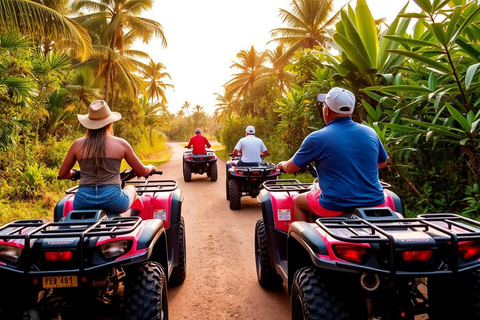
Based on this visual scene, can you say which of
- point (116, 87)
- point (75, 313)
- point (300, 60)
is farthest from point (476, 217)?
point (116, 87)

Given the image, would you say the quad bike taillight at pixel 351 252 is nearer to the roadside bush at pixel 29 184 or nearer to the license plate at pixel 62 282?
the license plate at pixel 62 282

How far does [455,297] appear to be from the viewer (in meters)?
2.48

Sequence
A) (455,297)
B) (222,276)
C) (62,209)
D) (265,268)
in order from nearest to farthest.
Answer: (455,297) < (62,209) < (265,268) < (222,276)

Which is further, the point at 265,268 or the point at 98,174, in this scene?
the point at 265,268

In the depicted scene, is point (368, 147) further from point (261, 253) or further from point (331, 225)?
point (261, 253)

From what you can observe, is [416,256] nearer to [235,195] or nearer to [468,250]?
[468,250]

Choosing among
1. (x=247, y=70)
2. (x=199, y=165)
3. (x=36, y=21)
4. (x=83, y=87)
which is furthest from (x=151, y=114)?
(x=36, y=21)

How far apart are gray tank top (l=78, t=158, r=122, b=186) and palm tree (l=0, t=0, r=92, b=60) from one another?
710cm

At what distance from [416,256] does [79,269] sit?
1.99 meters

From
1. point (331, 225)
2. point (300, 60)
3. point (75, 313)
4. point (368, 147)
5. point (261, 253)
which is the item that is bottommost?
point (261, 253)

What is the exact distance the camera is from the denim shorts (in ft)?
10.9

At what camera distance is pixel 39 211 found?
26.8 feet

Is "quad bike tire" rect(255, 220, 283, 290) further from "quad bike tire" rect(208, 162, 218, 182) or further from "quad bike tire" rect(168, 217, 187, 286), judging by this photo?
"quad bike tire" rect(208, 162, 218, 182)

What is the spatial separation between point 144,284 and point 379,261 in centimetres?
151
